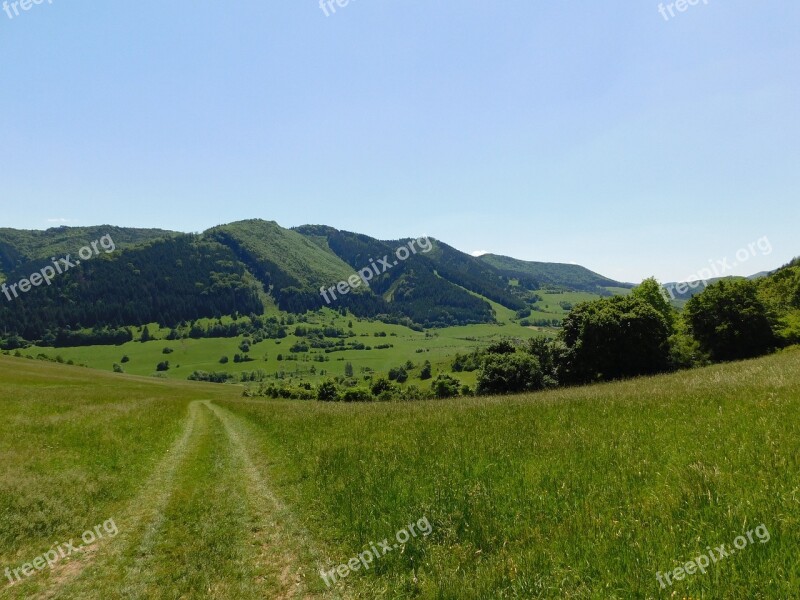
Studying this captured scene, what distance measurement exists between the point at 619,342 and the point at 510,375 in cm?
1689

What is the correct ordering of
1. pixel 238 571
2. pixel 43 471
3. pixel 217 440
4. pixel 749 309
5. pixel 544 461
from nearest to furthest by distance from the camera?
1. pixel 238 571
2. pixel 544 461
3. pixel 43 471
4. pixel 217 440
5. pixel 749 309

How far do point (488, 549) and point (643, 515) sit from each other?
2.52m

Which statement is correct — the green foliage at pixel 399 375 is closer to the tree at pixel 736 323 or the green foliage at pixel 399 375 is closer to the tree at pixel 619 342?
the tree at pixel 619 342

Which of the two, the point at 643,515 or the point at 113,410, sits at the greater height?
the point at 113,410

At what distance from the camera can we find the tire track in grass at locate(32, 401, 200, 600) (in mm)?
7970

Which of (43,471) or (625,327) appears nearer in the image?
(43,471)

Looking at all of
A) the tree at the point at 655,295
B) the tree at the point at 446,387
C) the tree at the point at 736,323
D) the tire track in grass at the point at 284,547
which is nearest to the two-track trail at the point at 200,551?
the tire track in grass at the point at 284,547

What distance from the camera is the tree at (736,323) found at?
50.7 m

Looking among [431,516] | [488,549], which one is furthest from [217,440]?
[488,549]

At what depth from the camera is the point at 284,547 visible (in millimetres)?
8680

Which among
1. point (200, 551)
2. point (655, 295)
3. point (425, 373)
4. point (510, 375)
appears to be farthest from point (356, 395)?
point (425, 373)

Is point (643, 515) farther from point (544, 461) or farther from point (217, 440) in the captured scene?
point (217, 440)

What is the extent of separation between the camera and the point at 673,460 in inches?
310

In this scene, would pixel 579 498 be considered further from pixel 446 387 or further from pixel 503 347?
pixel 446 387
